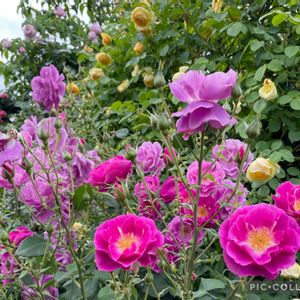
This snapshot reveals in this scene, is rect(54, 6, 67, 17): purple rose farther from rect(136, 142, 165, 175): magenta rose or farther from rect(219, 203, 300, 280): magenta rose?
rect(219, 203, 300, 280): magenta rose

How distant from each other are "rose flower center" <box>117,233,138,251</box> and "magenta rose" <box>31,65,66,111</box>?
0.37m

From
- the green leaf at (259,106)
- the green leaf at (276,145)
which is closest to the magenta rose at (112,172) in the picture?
the green leaf at (259,106)

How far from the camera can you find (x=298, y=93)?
4.71 ft

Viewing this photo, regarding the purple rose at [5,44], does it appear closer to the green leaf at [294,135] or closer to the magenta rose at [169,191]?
the green leaf at [294,135]

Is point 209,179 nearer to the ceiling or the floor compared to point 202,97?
nearer to the floor

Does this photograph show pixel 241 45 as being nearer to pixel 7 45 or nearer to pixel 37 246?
pixel 37 246

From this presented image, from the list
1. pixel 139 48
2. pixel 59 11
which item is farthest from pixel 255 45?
pixel 59 11

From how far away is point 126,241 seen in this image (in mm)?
732

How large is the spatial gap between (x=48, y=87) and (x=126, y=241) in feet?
1.30

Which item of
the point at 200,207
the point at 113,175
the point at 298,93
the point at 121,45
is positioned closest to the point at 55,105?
the point at 113,175

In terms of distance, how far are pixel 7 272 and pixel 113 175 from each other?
36 cm

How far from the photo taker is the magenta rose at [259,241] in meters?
0.66

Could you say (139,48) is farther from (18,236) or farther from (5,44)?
(5,44)

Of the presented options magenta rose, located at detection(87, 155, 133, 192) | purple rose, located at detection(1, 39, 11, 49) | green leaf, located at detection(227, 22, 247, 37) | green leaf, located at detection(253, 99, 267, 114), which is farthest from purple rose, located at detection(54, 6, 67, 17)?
magenta rose, located at detection(87, 155, 133, 192)
